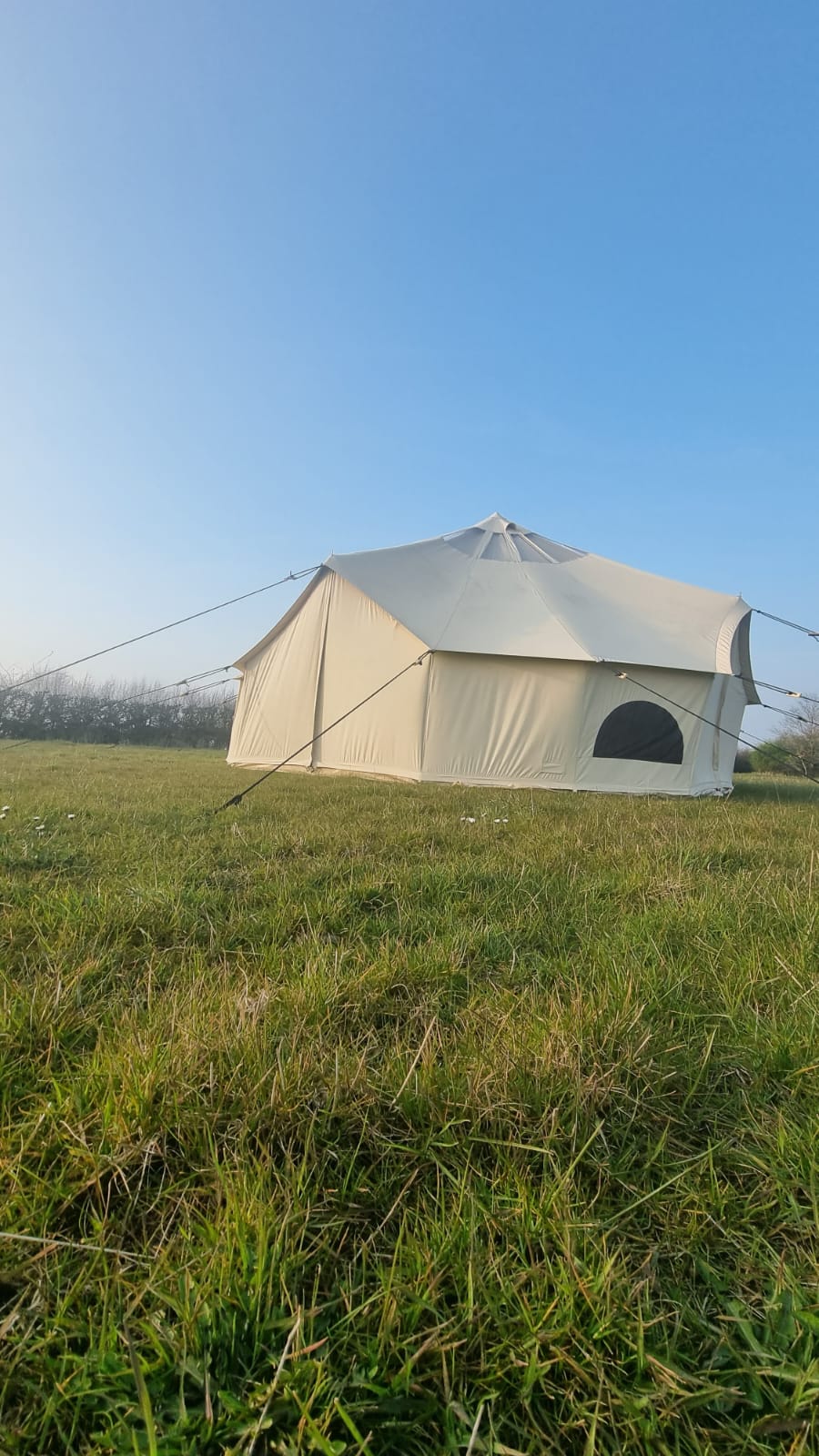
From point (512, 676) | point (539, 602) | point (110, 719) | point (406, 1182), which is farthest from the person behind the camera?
point (110, 719)

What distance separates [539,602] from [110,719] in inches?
638

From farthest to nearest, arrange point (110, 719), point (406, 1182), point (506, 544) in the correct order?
point (110, 719) → point (506, 544) → point (406, 1182)

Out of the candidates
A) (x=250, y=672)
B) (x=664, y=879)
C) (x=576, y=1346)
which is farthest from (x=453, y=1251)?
(x=250, y=672)

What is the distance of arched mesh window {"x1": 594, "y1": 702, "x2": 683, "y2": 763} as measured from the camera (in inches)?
324

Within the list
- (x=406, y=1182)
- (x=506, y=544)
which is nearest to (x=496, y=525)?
(x=506, y=544)

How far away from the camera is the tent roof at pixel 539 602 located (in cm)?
827

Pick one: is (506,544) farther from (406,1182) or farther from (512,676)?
(406,1182)

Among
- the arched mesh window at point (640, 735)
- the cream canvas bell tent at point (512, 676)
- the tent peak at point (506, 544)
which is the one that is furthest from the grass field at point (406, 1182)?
the tent peak at point (506, 544)

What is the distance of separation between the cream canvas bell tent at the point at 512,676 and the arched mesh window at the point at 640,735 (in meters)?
0.02

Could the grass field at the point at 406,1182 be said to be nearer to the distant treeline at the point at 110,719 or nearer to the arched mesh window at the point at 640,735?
the arched mesh window at the point at 640,735

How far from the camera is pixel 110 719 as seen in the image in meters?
20.7

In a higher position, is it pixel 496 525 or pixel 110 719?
pixel 496 525

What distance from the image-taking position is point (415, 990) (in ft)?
5.09

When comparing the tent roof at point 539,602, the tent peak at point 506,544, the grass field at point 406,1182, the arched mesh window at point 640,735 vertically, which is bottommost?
the grass field at point 406,1182
